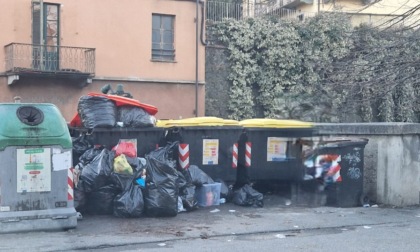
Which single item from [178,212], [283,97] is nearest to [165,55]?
[283,97]

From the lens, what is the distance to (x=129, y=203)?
9453 millimetres

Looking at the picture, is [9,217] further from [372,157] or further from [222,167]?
[372,157]

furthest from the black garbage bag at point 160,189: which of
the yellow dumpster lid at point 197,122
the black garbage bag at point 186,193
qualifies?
the yellow dumpster lid at point 197,122

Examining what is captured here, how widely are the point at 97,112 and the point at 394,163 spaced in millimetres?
5213

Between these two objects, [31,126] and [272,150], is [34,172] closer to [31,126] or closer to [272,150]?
[31,126]

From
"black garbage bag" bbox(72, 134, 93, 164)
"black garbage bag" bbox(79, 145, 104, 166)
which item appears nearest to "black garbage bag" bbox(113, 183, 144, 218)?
"black garbage bag" bbox(79, 145, 104, 166)

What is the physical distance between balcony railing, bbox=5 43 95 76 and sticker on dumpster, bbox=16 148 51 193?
1223 centimetres

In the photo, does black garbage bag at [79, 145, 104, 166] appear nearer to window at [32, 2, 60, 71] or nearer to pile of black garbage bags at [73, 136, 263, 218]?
pile of black garbage bags at [73, 136, 263, 218]

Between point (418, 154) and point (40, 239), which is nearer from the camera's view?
point (40, 239)

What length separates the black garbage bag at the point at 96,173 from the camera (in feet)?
31.3

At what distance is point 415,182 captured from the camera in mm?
11453

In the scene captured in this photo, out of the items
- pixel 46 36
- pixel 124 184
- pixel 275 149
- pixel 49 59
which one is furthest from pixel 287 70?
pixel 124 184

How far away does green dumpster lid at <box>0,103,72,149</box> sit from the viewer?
8438mm

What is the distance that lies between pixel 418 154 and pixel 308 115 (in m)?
13.0
